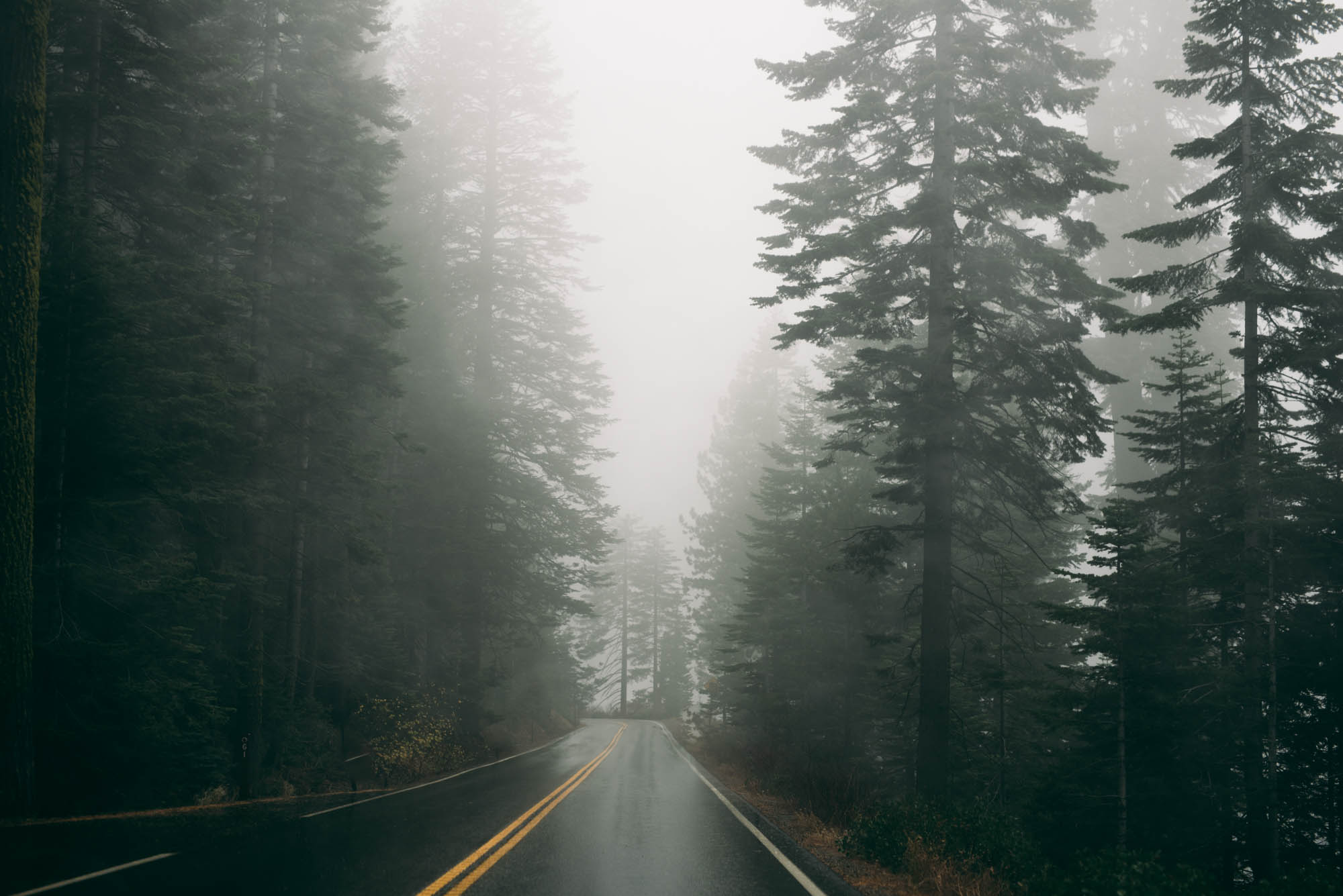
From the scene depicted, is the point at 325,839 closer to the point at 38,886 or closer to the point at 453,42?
the point at 38,886

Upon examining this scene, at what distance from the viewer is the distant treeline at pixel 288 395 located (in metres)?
10.9

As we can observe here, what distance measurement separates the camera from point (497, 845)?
345 inches

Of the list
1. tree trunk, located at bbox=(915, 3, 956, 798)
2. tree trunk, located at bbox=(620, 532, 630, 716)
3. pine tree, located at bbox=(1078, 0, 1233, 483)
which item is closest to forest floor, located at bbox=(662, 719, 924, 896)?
tree trunk, located at bbox=(915, 3, 956, 798)

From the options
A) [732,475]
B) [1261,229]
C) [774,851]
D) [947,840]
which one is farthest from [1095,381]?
[732,475]

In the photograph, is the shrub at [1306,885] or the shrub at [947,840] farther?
the shrub at [947,840]

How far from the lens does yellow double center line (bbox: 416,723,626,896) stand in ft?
22.4

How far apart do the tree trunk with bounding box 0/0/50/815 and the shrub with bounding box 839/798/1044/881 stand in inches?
418

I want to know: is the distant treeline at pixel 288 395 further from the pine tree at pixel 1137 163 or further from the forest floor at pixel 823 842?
the pine tree at pixel 1137 163

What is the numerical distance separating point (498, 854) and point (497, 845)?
0.52 m

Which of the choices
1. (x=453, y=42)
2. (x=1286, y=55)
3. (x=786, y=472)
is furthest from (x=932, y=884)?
(x=453, y=42)

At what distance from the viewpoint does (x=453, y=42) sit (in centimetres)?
2988

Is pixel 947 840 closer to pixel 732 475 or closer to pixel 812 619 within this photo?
pixel 812 619

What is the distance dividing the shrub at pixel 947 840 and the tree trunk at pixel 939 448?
1.57 metres

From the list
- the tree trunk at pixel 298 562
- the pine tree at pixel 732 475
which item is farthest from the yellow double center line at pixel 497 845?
the pine tree at pixel 732 475
